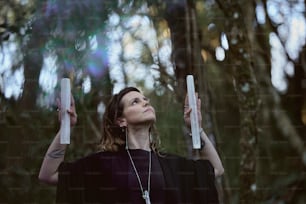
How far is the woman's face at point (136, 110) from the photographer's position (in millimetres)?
1182

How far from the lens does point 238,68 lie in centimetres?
158

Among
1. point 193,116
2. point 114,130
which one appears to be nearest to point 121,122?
point 114,130

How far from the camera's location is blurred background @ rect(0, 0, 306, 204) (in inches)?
70.4

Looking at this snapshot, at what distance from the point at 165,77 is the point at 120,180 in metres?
0.93

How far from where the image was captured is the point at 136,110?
1.20 meters

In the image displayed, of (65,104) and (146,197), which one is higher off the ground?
(65,104)

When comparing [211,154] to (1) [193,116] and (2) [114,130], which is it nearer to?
(1) [193,116]

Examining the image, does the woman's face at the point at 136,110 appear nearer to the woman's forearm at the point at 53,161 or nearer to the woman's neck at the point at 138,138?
the woman's neck at the point at 138,138

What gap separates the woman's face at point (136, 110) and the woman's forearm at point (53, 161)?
153 mm

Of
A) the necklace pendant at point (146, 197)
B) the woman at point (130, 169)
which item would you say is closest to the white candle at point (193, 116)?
the woman at point (130, 169)

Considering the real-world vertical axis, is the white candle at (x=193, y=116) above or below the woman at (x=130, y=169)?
above

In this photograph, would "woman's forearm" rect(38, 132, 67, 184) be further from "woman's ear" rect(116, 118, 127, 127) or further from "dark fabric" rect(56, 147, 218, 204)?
"woman's ear" rect(116, 118, 127, 127)

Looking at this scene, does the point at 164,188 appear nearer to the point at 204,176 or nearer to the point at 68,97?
the point at 204,176

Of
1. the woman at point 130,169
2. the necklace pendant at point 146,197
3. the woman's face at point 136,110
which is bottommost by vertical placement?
the necklace pendant at point 146,197
